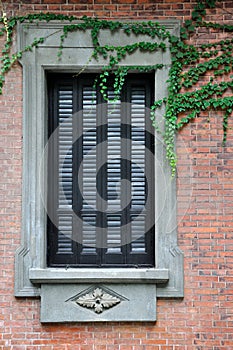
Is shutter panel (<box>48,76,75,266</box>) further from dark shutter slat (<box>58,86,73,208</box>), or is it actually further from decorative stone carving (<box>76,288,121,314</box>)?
decorative stone carving (<box>76,288,121,314</box>)

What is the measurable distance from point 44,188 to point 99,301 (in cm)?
164

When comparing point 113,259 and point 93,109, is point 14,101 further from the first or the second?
point 113,259

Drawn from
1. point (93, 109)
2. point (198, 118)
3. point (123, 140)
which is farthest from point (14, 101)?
point (198, 118)

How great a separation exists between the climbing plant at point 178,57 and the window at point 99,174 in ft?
0.92

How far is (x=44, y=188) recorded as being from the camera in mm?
7336

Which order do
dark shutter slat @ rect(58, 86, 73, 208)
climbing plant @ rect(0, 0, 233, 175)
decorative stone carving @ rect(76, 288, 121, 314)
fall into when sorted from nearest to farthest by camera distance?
decorative stone carving @ rect(76, 288, 121, 314), climbing plant @ rect(0, 0, 233, 175), dark shutter slat @ rect(58, 86, 73, 208)

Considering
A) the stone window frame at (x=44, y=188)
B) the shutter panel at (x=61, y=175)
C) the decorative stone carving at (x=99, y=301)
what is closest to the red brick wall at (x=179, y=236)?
the stone window frame at (x=44, y=188)

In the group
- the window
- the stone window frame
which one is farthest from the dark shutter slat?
the stone window frame

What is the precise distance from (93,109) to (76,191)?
45.0 inches

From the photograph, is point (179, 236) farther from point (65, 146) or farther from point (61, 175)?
point (65, 146)

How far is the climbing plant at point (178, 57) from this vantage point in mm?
7285

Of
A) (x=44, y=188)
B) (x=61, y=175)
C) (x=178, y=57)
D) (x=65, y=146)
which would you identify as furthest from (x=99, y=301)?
(x=178, y=57)

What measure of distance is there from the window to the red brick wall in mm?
496

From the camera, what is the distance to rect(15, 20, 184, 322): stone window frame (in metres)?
7.01
